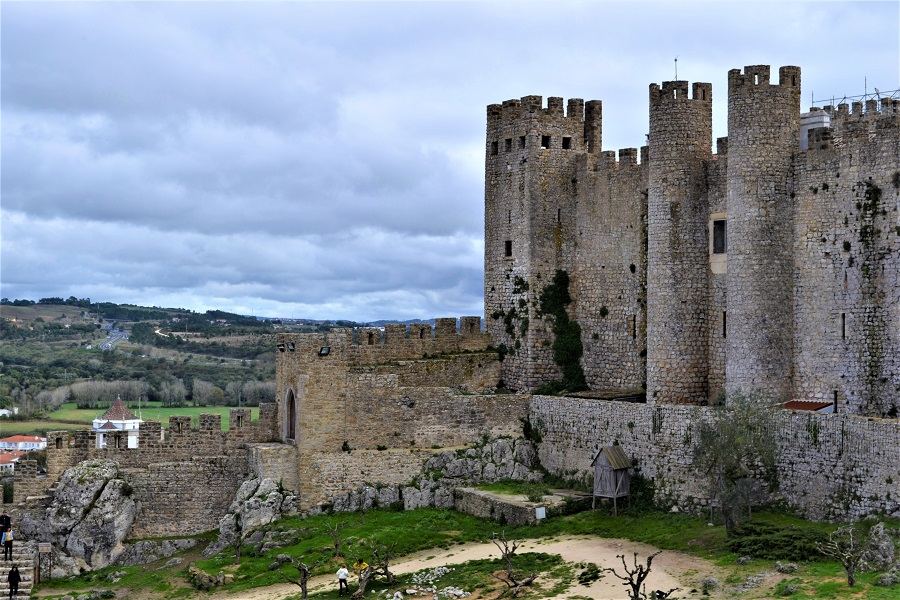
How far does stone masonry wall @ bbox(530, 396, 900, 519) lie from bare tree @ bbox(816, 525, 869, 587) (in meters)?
1.28

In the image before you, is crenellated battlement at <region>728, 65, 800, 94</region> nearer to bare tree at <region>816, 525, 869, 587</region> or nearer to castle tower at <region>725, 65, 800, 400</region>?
castle tower at <region>725, 65, 800, 400</region>

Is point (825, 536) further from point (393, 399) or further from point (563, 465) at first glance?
point (393, 399)

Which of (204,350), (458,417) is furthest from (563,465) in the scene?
(204,350)

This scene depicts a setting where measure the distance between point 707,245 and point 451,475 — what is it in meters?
9.66

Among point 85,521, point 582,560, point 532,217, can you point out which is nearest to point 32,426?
point 85,521

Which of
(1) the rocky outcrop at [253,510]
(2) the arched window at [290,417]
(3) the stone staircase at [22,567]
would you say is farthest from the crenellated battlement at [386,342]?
(3) the stone staircase at [22,567]

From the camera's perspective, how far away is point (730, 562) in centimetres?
2838

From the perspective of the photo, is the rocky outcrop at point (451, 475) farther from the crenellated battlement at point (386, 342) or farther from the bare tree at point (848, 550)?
the bare tree at point (848, 550)

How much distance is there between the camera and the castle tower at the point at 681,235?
121ft

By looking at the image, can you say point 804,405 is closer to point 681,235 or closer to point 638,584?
point 681,235

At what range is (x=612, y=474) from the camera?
3456cm

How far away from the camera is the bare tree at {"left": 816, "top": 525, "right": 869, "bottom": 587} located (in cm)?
2566

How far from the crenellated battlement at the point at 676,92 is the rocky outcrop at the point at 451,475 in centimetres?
1049

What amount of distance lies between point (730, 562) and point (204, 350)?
90.9m
